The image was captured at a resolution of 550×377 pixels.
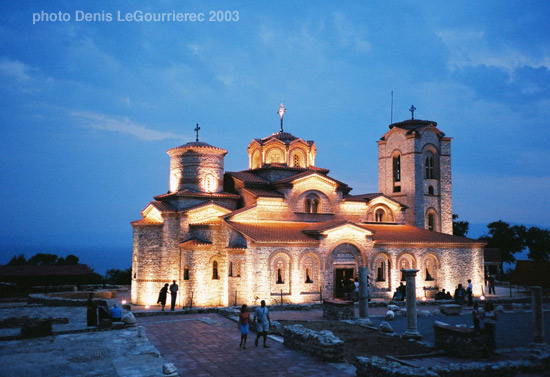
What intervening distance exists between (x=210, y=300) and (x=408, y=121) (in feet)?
61.0

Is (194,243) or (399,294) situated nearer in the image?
(399,294)

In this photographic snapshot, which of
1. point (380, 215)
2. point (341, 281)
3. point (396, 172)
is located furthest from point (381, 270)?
point (396, 172)

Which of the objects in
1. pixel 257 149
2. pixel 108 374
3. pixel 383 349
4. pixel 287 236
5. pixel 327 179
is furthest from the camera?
pixel 257 149

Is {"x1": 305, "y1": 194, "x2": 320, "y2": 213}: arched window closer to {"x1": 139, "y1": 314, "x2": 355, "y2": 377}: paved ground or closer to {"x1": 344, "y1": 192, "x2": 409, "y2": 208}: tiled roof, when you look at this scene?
{"x1": 344, "y1": 192, "x2": 409, "y2": 208}: tiled roof

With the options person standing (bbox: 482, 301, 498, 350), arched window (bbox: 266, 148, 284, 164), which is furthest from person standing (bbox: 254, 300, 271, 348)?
arched window (bbox: 266, 148, 284, 164)

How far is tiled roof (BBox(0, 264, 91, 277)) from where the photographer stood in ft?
96.0

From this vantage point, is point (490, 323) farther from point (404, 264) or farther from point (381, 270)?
point (404, 264)

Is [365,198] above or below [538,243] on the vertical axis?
above

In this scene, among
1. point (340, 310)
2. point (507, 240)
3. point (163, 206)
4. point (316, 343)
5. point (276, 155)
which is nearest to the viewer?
point (316, 343)

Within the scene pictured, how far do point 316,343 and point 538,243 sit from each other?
4690 cm

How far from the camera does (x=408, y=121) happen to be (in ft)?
114

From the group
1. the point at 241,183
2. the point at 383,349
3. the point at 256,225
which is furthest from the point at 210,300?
the point at 383,349

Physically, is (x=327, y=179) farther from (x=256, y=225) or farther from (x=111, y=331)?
(x=111, y=331)

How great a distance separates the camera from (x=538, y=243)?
51.3 m
